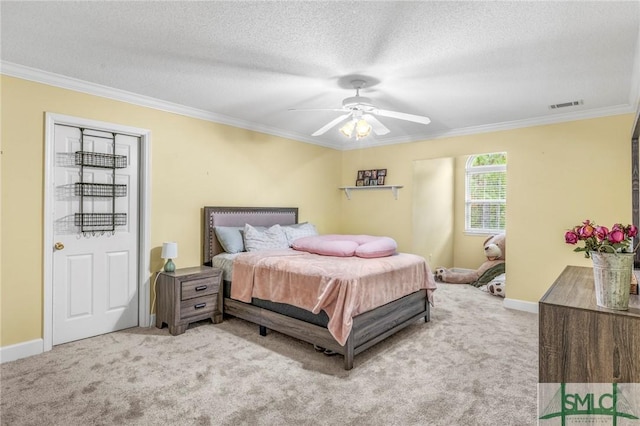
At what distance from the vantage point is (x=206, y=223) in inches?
162

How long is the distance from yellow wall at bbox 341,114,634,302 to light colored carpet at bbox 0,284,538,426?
1.17 meters

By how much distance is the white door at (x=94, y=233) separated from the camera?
3.14 m

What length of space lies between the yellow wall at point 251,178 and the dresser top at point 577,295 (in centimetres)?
222

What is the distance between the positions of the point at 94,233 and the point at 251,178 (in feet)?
6.62

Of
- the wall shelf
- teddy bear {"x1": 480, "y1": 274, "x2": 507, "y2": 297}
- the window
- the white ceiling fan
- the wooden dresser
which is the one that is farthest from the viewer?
the window

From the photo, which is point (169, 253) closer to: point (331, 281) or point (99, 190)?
point (99, 190)

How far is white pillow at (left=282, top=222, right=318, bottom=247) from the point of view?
4535 millimetres

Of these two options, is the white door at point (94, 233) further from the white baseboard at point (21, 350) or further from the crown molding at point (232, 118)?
the crown molding at point (232, 118)

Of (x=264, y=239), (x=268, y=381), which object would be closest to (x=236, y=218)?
(x=264, y=239)

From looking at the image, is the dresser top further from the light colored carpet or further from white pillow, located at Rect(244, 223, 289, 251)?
white pillow, located at Rect(244, 223, 289, 251)

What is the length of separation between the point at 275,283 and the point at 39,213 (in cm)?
220

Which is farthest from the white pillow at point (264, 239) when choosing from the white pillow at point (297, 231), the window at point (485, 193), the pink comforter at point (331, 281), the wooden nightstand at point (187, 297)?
the window at point (485, 193)

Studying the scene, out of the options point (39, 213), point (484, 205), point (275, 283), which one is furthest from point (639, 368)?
point (484, 205)

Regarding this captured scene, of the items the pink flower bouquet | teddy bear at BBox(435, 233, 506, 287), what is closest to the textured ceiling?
the pink flower bouquet
